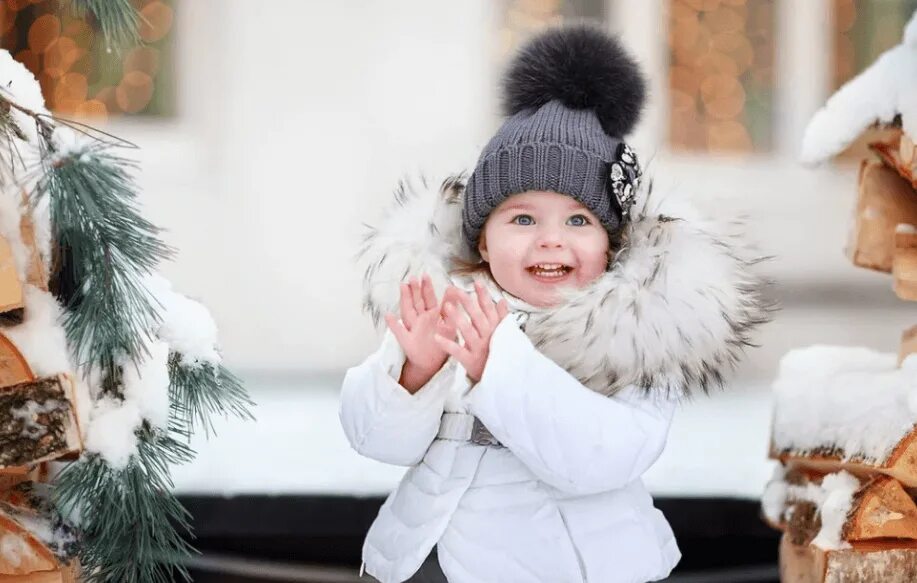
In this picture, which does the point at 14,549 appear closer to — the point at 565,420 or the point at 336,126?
the point at 565,420

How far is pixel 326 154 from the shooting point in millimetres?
3836

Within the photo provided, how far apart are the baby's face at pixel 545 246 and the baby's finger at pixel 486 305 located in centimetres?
12

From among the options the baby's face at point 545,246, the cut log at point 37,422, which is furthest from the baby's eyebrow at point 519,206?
the cut log at point 37,422

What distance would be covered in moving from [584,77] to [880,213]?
1.69ft

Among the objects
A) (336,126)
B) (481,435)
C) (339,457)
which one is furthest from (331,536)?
(336,126)

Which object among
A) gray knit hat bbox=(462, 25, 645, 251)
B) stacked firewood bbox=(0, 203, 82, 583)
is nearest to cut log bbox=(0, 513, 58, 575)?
stacked firewood bbox=(0, 203, 82, 583)

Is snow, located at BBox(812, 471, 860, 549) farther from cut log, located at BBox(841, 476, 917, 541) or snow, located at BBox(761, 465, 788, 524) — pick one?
snow, located at BBox(761, 465, 788, 524)

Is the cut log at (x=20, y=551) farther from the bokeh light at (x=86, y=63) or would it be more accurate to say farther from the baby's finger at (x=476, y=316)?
the bokeh light at (x=86, y=63)

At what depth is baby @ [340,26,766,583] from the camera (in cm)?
127

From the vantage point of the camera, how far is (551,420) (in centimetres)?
124

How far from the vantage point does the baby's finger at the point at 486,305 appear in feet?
4.23

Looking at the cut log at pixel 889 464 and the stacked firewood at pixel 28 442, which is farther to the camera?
the cut log at pixel 889 464

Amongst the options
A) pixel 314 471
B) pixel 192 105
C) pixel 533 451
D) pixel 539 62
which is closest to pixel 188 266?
pixel 192 105

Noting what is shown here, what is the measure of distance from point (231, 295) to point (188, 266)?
21cm
